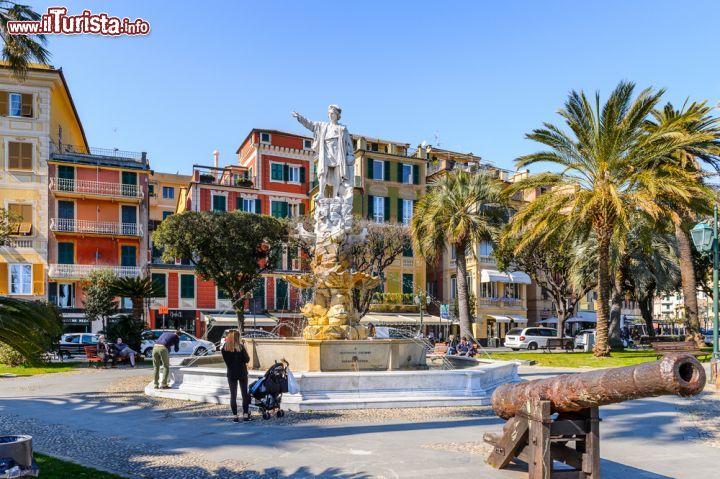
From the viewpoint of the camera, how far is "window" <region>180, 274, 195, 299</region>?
154ft

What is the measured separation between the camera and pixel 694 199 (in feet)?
74.3

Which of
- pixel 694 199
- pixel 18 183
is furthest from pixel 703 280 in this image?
pixel 18 183

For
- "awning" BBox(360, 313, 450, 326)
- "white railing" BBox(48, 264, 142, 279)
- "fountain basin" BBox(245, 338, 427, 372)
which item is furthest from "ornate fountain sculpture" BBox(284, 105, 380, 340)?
"white railing" BBox(48, 264, 142, 279)

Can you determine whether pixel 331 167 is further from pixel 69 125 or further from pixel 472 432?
pixel 69 125

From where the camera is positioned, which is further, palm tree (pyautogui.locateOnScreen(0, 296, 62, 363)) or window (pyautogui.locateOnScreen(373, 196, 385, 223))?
window (pyautogui.locateOnScreen(373, 196, 385, 223))

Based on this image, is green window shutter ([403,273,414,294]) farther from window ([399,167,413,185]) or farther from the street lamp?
the street lamp

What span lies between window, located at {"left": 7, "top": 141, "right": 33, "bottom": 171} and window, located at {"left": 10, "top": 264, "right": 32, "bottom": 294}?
6.27 m

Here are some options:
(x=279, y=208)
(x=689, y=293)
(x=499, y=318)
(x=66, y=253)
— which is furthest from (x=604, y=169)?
(x=66, y=253)

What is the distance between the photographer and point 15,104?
39938 mm

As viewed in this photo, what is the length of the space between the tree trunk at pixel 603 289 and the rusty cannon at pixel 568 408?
1756cm

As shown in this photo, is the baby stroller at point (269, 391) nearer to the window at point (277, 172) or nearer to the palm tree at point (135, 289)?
the palm tree at point (135, 289)

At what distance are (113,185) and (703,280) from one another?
42548mm

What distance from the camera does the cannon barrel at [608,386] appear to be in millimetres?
4891

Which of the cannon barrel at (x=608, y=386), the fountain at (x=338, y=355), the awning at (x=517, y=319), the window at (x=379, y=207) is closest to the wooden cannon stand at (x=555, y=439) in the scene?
the cannon barrel at (x=608, y=386)
